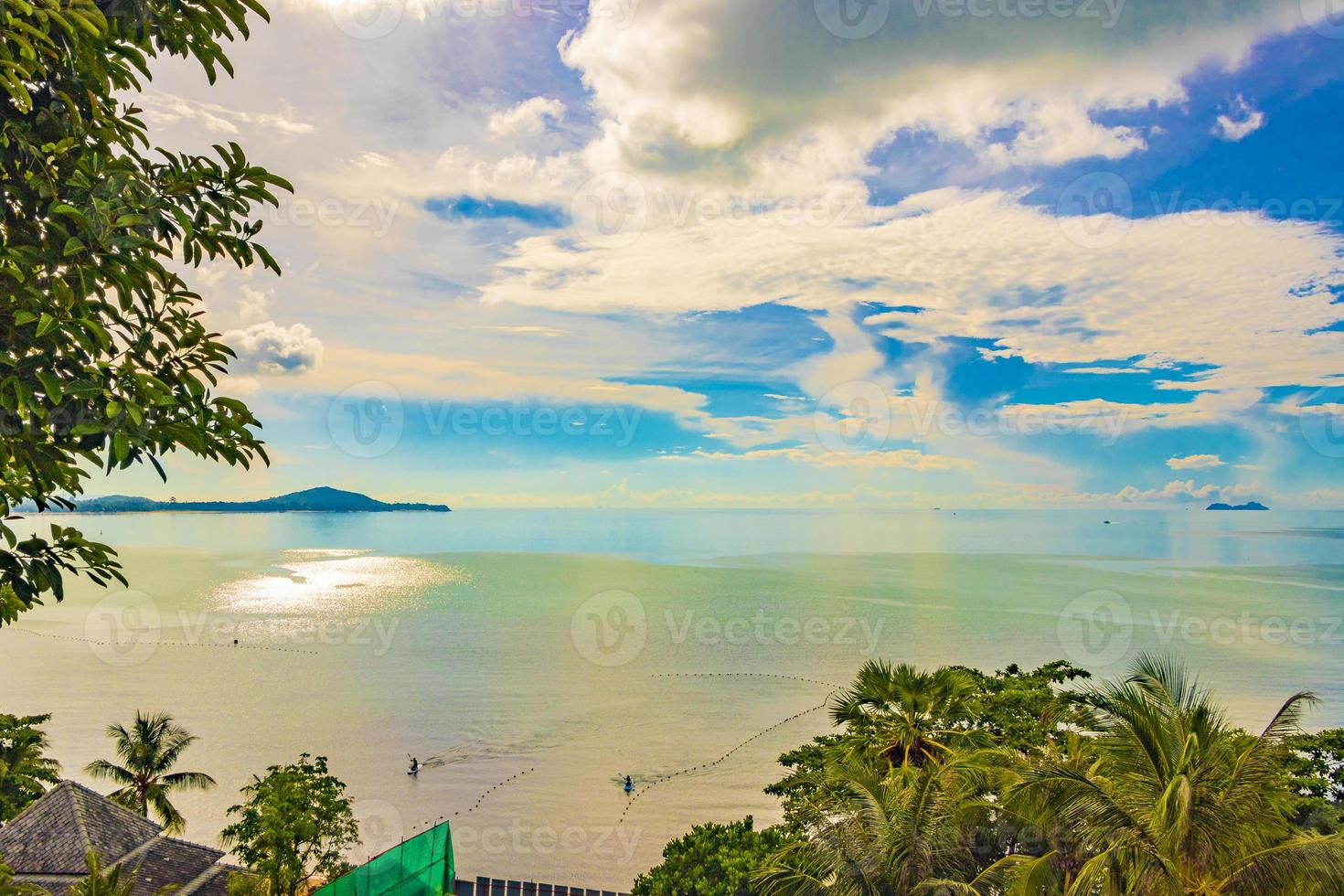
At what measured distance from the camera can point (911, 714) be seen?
605 inches

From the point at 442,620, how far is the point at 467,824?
6194 cm

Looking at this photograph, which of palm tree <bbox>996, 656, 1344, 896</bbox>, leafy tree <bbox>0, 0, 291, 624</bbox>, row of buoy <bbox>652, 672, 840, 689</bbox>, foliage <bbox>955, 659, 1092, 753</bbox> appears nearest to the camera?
leafy tree <bbox>0, 0, 291, 624</bbox>

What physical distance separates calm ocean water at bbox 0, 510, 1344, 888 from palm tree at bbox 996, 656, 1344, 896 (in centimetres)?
2321

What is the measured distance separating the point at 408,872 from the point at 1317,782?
61.4 feet

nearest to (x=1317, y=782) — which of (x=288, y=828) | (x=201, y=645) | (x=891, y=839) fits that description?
(x=891, y=839)

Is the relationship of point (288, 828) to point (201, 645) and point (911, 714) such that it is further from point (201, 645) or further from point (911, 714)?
point (201, 645)

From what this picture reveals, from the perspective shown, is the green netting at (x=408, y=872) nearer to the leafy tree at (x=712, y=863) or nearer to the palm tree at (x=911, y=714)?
the leafy tree at (x=712, y=863)

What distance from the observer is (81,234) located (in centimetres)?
358

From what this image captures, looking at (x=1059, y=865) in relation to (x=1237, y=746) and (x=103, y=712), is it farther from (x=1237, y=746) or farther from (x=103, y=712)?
(x=103, y=712)

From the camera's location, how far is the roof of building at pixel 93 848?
705 inches

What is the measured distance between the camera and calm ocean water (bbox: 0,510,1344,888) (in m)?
36.7

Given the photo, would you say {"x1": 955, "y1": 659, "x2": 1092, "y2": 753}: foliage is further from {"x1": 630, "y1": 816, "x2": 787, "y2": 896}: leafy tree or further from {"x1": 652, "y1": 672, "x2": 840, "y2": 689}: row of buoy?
{"x1": 652, "y1": 672, "x2": 840, "y2": 689}: row of buoy

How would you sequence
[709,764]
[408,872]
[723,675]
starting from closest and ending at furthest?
[408,872] < [709,764] < [723,675]

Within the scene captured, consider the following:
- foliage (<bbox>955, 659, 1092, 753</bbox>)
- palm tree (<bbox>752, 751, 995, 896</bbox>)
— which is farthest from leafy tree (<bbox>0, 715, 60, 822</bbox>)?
foliage (<bbox>955, 659, 1092, 753</bbox>)
